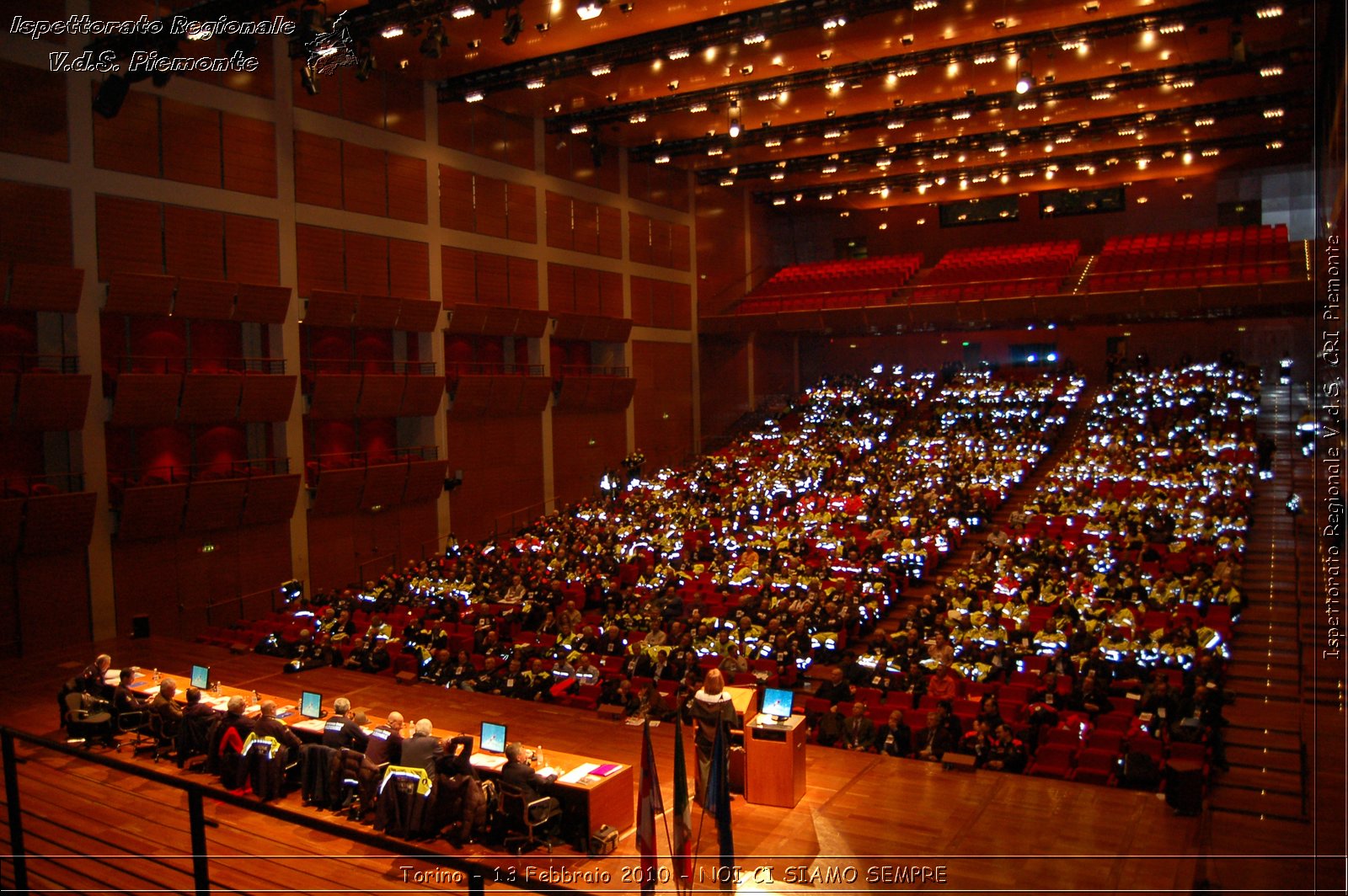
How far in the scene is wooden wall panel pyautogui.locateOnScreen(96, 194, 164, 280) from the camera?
14.9 m

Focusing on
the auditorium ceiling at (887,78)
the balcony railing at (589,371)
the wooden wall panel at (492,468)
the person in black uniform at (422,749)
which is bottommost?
the person in black uniform at (422,749)

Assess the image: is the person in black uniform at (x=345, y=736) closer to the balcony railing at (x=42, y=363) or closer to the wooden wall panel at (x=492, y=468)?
the balcony railing at (x=42, y=363)

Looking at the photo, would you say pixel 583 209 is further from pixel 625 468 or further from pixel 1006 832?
pixel 1006 832

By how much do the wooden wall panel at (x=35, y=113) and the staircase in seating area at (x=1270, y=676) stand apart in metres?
16.7

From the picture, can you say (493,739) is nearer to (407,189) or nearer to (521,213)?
(407,189)

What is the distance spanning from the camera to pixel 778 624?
41.7 feet

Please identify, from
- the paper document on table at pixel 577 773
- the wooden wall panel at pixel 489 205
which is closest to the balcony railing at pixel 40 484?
the wooden wall panel at pixel 489 205

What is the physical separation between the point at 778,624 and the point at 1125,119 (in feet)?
55.3

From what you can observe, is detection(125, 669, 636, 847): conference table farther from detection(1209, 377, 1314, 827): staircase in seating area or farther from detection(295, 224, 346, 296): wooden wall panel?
detection(295, 224, 346, 296): wooden wall panel

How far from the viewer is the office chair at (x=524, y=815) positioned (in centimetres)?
680

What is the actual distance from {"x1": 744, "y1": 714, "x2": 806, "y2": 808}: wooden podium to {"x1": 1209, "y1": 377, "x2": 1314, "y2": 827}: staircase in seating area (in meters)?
3.60

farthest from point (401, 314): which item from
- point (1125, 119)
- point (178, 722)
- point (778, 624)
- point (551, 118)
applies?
point (1125, 119)

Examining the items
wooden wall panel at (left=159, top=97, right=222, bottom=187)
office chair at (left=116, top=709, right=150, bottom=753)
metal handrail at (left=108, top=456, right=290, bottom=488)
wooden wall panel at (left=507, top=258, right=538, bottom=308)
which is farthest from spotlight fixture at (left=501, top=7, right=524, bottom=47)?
office chair at (left=116, top=709, right=150, bottom=753)

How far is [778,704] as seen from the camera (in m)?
7.72
